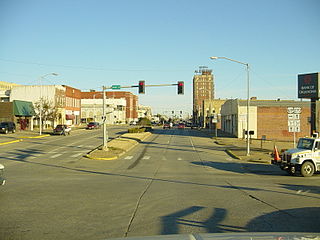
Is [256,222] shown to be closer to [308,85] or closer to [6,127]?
[308,85]

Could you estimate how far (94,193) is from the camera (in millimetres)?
12172

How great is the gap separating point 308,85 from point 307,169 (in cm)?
2760

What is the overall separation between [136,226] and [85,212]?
2023 millimetres

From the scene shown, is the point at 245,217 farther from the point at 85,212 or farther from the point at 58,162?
the point at 58,162

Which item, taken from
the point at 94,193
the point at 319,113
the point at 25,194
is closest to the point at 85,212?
the point at 94,193

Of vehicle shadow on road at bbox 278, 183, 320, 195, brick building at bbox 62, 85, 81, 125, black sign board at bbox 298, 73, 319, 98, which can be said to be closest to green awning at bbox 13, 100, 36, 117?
brick building at bbox 62, 85, 81, 125

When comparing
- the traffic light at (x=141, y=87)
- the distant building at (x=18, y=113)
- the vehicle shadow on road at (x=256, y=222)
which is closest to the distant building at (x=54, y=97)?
the distant building at (x=18, y=113)

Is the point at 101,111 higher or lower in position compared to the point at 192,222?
higher

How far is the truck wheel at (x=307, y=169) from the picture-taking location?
696 inches

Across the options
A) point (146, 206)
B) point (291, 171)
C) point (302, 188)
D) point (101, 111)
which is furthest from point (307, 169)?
point (101, 111)

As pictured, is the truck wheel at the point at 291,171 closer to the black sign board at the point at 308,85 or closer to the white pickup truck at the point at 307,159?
the white pickup truck at the point at 307,159

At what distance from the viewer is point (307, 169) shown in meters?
17.7

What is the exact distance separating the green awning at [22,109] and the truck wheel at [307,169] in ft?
180

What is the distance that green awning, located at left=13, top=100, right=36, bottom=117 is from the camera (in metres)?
61.4
